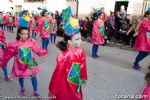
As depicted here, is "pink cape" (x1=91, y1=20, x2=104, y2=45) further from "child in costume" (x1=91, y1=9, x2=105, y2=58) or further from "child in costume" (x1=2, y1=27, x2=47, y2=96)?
"child in costume" (x1=2, y1=27, x2=47, y2=96)

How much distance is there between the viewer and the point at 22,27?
15.7ft

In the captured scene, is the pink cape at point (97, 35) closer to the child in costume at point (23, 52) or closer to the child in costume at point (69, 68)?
the child in costume at point (23, 52)

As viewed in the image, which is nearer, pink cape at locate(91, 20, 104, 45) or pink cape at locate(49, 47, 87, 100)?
pink cape at locate(49, 47, 87, 100)

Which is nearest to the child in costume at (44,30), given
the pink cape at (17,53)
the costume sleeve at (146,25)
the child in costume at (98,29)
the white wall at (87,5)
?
the child in costume at (98,29)

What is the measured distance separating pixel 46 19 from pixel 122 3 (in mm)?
6290

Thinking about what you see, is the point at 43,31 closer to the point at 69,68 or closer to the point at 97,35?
the point at 97,35

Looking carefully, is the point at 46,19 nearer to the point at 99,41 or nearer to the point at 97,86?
the point at 99,41

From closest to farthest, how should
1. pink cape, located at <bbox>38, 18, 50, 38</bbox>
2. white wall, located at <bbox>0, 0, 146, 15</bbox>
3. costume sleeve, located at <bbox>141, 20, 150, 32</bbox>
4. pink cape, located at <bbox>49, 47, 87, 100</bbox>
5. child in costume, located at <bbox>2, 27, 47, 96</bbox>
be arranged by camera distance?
pink cape, located at <bbox>49, 47, 87, 100</bbox> → child in costume, located at <bbox>2, 27, 47, 96</bbox> → costume sleeve, located at <bbox>141, 20, 150, 32</bbox> → pink cape, located at <bbox>38, 18, 50, 38</bbox> → white wall, located at <bbox>0, 0, 146, 15</bbox>

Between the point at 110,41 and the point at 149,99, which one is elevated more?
the point at 149,99

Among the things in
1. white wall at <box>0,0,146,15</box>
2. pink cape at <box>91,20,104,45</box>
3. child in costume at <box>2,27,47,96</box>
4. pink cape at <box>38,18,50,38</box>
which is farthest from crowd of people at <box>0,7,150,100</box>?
white wall at <box>0,0,146,15</box>

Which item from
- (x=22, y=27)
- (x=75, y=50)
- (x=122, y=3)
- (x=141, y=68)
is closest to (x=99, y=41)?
(x=141, y=68)

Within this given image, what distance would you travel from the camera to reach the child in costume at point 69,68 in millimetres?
3365

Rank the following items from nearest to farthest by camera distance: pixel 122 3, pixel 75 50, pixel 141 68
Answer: pixel 75 50 → pixel 141 68 → pixel 122 3

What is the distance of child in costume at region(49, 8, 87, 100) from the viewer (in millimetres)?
3365
